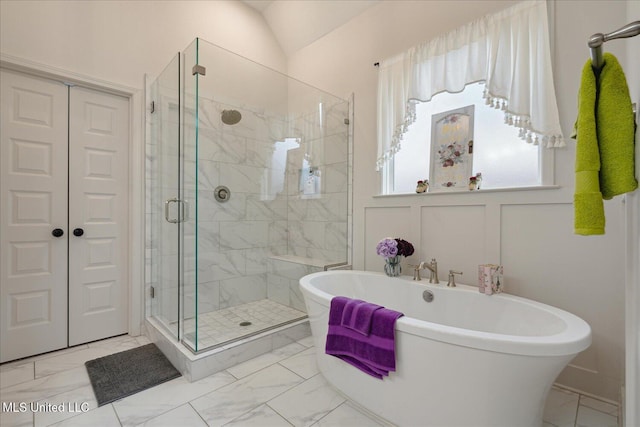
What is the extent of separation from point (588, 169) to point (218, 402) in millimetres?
1992

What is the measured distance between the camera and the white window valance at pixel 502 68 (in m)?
1.84

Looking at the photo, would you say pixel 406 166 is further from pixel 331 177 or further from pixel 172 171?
pixel 172 171

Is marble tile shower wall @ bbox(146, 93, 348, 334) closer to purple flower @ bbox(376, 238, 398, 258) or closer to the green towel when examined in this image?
purple flower @ bbox(376, 238, 398, 258)

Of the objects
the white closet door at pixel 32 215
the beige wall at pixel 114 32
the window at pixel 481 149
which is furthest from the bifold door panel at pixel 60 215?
the window at pixel 481 149

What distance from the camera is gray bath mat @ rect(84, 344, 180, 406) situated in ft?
5.90

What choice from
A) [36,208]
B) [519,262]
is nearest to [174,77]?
[36,208]

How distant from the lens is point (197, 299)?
2.23 metres

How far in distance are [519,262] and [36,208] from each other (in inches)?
139

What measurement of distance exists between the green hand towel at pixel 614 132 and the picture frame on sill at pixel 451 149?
149 centimetres

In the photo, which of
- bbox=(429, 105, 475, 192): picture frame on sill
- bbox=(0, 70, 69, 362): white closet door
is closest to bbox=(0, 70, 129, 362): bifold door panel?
bbox=(0, 70, 69, 362): white closet door

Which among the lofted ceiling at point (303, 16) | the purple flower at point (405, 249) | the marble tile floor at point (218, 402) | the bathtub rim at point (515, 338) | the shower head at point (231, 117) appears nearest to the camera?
→ the bathtub rim at point (515, 338)

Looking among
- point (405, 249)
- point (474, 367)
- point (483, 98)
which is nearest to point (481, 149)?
point (483, 98)

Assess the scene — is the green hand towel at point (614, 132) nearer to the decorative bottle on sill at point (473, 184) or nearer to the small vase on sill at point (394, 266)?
the decorative bottle on sill at point (473, 184)

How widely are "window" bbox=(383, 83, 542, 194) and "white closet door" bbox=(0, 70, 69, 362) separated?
2.77 m
